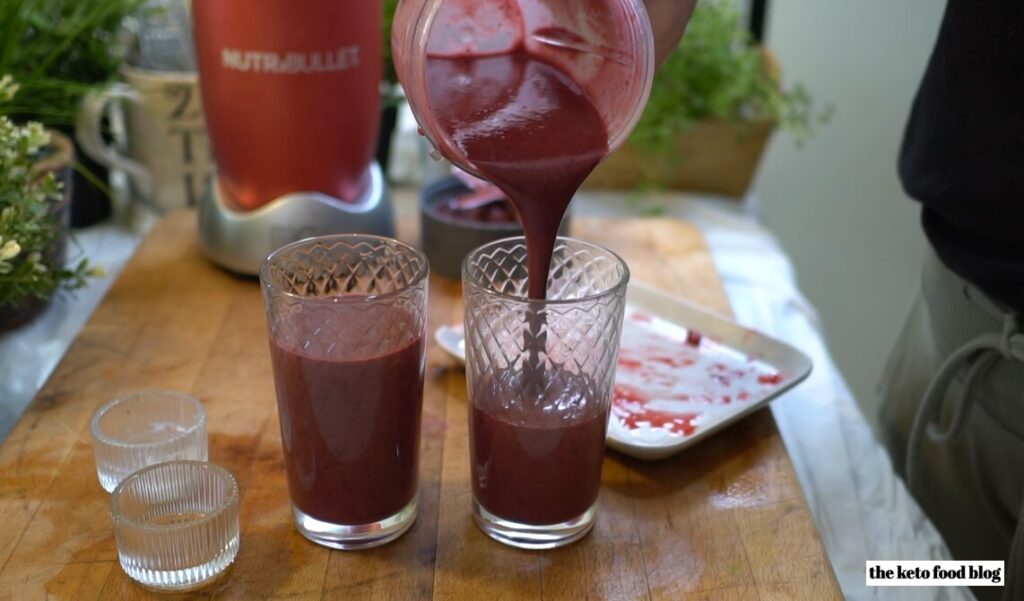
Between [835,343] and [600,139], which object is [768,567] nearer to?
[600,139]

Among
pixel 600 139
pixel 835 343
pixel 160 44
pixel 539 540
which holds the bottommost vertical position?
pixel 835 343

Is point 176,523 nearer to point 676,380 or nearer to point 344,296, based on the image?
point 344,296

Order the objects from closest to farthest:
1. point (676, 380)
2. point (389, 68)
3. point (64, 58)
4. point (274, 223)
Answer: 1. point (676, 380)
2. point (274, 223)
3. point (64, 58)
4. point (389, 68)

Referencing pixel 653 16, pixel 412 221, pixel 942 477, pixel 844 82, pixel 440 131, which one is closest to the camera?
pixel 440 131

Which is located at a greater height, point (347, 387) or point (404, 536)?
point (347, 387)

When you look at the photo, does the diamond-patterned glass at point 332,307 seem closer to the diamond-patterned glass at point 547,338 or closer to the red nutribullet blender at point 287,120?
the diamond-patterned glass at point 547,338

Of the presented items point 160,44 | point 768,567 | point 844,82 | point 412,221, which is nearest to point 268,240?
point 412,221

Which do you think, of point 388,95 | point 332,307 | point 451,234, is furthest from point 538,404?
point 388,95

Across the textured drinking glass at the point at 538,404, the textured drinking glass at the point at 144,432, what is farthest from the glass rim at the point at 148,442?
the textured drinking glass at the point at 538,404

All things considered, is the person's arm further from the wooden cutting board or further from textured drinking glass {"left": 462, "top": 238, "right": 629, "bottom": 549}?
the wooden cutting board
